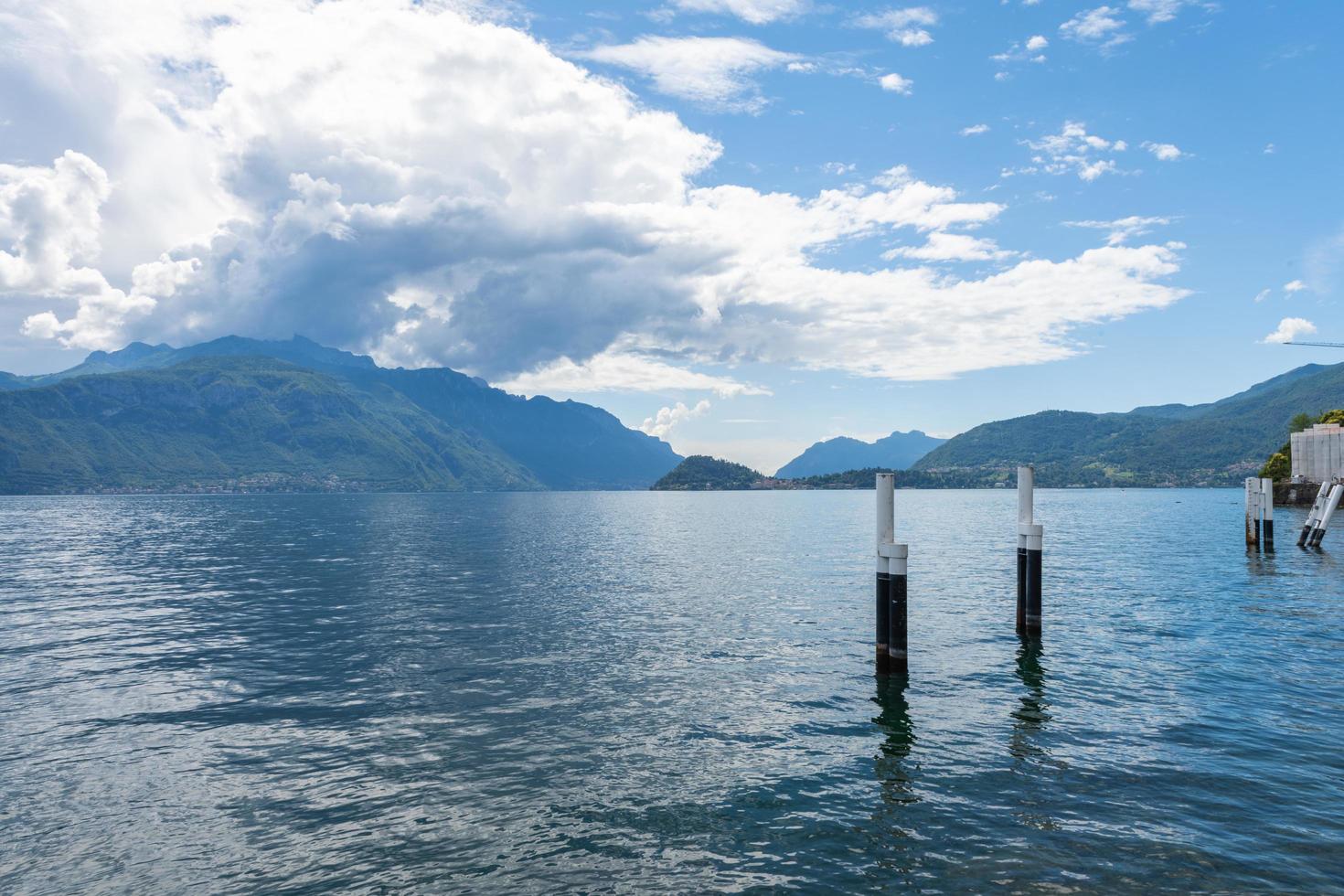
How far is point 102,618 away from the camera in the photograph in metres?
41.3

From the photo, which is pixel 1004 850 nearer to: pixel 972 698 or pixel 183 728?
pixel 972 698

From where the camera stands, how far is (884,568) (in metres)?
26.6

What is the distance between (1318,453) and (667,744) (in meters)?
178

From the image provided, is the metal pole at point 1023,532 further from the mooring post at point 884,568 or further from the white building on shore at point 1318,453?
the white building on shore at point 1318,453

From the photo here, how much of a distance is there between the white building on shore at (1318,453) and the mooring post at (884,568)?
159672mm

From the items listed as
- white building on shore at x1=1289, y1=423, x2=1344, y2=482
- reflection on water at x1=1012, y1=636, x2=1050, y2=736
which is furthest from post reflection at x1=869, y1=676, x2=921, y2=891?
white building on shore at x1=1289, y1=423, x2=1344, y2=482

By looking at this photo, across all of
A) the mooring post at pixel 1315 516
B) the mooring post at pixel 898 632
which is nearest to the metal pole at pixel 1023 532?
the mooring post at pixel 898 632

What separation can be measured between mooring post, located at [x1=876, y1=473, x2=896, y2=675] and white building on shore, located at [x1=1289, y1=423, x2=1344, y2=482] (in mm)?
159672

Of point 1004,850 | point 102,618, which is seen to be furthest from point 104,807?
point 102,618

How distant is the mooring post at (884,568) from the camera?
26.7m

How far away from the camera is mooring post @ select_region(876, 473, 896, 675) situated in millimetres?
26703

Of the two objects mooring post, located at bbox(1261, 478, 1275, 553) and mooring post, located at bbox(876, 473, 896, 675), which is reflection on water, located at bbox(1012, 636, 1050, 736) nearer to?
mooring post, located at bbox(876, 473, 896, 675)

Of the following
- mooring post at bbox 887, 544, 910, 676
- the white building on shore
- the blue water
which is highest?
the white building on shore

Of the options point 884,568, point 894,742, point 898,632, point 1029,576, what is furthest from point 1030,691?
point 1029,576
